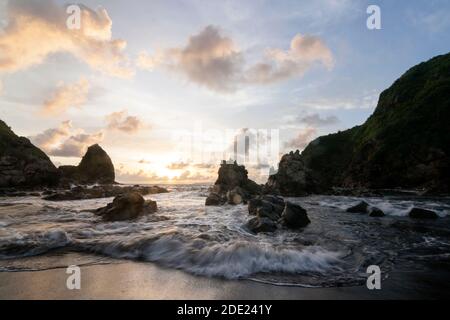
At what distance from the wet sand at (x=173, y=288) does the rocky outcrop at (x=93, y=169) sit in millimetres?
106086

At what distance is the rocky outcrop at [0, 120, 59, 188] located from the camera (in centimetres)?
6128

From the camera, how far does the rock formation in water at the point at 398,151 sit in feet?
176

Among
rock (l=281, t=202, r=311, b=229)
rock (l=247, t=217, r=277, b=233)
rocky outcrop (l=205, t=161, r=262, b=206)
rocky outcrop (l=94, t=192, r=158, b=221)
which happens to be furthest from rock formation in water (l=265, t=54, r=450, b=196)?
rock (l=247, t=217, r=277, b=233)

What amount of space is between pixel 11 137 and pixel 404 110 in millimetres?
107046

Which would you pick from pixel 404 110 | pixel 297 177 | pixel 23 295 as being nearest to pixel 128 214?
pixel 23 295

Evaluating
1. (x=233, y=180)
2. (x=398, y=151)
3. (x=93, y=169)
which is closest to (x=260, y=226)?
(x=233, y=180)

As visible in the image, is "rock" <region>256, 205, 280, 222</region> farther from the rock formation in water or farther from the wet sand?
the rock formation in water

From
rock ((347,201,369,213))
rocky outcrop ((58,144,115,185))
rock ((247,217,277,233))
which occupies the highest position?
rocky outcrop ((58,144,115,185))

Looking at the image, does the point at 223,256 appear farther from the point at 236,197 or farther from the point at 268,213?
the point at 236,197

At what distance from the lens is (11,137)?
75562mm

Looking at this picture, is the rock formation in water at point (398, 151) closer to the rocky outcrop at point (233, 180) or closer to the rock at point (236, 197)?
the rocky outcrop at point (233, 180)

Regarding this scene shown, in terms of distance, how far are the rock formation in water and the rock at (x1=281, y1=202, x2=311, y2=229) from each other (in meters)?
34.4

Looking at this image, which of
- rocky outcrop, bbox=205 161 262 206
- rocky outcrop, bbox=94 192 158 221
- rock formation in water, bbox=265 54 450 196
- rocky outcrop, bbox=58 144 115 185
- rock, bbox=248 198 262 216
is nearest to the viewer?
rocky outcrop, bbox=94 192 158 221

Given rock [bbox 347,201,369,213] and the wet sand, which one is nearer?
the wet sand
